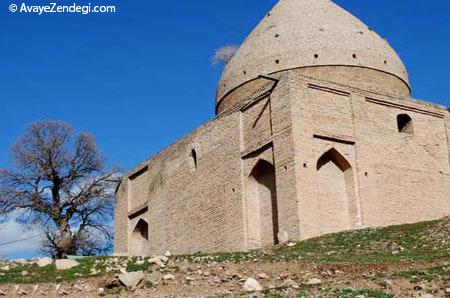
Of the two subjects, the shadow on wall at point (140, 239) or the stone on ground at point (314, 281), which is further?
the shadow on wall at point (140, 239)

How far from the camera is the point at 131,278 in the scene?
37.7 feet

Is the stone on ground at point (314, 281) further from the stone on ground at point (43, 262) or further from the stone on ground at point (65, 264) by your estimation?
the stone on ground at point (43, 262)

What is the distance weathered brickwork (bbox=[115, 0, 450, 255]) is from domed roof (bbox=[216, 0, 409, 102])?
2.4 inches

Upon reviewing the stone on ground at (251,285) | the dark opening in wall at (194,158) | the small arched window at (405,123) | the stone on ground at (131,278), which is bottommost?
the stone on ground at (251,285)

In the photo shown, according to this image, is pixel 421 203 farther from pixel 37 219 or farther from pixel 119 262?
pixel 37 219

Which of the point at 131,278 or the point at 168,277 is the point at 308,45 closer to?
the point at 168,277

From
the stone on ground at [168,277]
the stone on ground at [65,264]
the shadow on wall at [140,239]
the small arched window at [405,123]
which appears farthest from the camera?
the shadow on wall at [140,239]

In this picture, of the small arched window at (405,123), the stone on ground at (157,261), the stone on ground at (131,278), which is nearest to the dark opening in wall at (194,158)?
the small arched window at (405,123)

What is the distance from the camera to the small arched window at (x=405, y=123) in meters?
20.2

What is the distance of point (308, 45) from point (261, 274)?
427 inches

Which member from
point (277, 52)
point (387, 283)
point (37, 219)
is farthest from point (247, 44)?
point (387, 283)

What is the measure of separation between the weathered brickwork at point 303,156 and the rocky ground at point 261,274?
3.42 meters

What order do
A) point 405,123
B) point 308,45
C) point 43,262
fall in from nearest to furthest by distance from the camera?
point 43,262
point 405,123
point 308,45

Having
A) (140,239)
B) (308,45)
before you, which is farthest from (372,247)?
(140,239)
